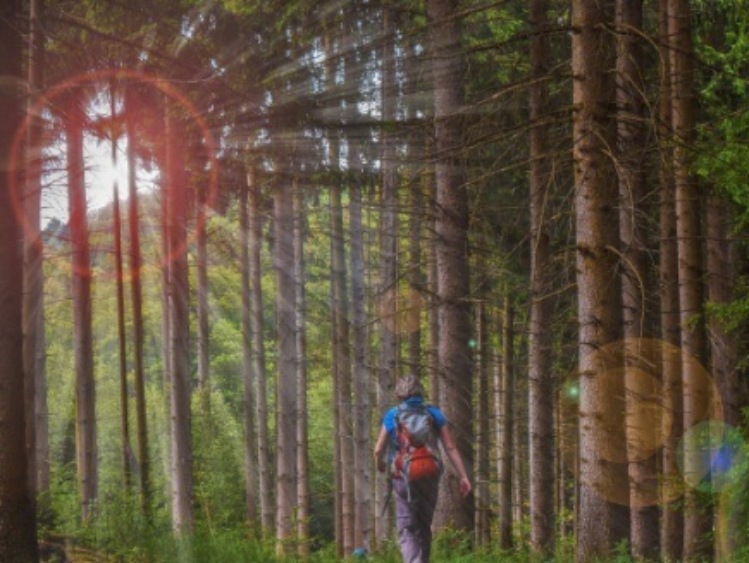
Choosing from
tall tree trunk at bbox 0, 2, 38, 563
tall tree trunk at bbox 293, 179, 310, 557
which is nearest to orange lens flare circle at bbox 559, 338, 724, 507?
tall tree trunk at bbox 0, 2, 38, 563

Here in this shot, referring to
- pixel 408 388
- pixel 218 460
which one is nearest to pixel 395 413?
pixel 408 388

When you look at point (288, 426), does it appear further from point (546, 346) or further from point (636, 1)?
point (636, 1)

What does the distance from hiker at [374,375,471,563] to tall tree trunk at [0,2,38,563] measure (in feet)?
9.94

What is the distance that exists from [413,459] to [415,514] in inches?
19.1

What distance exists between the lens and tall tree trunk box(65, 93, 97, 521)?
51.4ft

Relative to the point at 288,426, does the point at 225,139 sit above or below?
above

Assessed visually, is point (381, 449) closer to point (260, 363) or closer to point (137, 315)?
point (137, 315)

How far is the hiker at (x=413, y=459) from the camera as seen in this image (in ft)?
28.2

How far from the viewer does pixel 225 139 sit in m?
17.8

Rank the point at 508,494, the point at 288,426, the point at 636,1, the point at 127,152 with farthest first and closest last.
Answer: the point at 508,494
the point at 288,426
the point at 127,152
the point at 636,1

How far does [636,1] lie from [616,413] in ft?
17.4

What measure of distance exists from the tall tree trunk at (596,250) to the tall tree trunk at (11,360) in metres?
4.70

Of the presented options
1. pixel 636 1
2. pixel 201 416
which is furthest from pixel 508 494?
pixel 636 1

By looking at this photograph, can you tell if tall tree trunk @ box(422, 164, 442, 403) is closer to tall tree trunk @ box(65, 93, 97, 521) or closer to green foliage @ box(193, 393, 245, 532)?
tall tree trunk @ box(65, 93, 97, 521)
